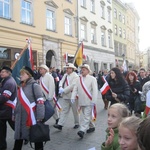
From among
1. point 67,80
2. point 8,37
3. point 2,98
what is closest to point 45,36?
point 8,37

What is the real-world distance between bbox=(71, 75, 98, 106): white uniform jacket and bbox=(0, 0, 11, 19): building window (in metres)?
11.5

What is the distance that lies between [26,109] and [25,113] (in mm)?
90

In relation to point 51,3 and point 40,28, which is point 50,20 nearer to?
point 51,3

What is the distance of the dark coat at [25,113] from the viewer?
15.0 ft

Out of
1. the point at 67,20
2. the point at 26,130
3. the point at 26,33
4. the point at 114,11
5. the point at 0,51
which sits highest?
the point at 114,11

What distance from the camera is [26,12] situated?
18938 mm

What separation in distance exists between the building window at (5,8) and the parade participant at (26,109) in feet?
42.9

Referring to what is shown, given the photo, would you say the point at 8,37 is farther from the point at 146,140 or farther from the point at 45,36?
the point at 146,140

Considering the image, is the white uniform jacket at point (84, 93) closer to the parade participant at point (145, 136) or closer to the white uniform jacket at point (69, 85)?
the white uniform jacket at point (69, 85)

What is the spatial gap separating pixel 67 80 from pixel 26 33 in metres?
11.9

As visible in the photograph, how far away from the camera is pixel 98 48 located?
30125mm

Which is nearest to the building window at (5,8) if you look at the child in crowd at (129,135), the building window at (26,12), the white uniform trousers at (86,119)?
A: the building window at (26,12)

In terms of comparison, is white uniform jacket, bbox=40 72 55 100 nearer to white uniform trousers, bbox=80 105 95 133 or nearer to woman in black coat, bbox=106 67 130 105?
white uniform trousers, bbox=80 105 95 133

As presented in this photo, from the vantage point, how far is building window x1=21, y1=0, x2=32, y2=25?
18578 millimetres
